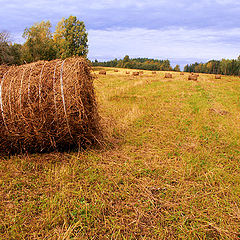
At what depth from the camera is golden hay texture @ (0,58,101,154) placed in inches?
172

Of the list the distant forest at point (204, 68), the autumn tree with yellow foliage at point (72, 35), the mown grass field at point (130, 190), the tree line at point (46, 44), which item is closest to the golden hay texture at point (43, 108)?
the mown grass field at point (130, 190)

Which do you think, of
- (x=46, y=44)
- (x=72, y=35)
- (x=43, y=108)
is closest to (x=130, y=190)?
(x=43, y=108)

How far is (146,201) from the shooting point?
3295 millimetres

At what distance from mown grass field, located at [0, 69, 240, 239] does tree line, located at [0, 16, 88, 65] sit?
112 ft

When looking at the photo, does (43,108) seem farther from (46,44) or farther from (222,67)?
(222,67)

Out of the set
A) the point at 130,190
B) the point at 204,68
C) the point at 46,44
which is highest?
the point at 204,68

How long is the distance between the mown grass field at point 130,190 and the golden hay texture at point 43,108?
17.9 inches

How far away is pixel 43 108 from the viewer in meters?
4.33

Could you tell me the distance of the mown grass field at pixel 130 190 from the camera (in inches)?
109

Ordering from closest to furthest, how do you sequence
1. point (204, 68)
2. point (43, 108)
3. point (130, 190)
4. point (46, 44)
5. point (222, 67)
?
point (130, 190)
point (43, 108)
point (46, 44)
point (222, 67)
point (204, 68)

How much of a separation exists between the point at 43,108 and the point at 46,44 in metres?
41.0

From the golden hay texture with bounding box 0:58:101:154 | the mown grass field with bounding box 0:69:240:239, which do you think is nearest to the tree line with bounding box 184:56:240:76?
the mown grass field with bounding box 0:69:240:239

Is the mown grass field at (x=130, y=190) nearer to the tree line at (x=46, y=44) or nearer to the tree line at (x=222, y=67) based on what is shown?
the tree line at (x=46, y=44)

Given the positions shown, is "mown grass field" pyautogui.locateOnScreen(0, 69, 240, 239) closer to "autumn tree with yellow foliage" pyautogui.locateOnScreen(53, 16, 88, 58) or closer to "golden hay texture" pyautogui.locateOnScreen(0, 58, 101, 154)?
"golden hay texture" pyautogui.locateOnScreen(0, 58, 101, 154)
